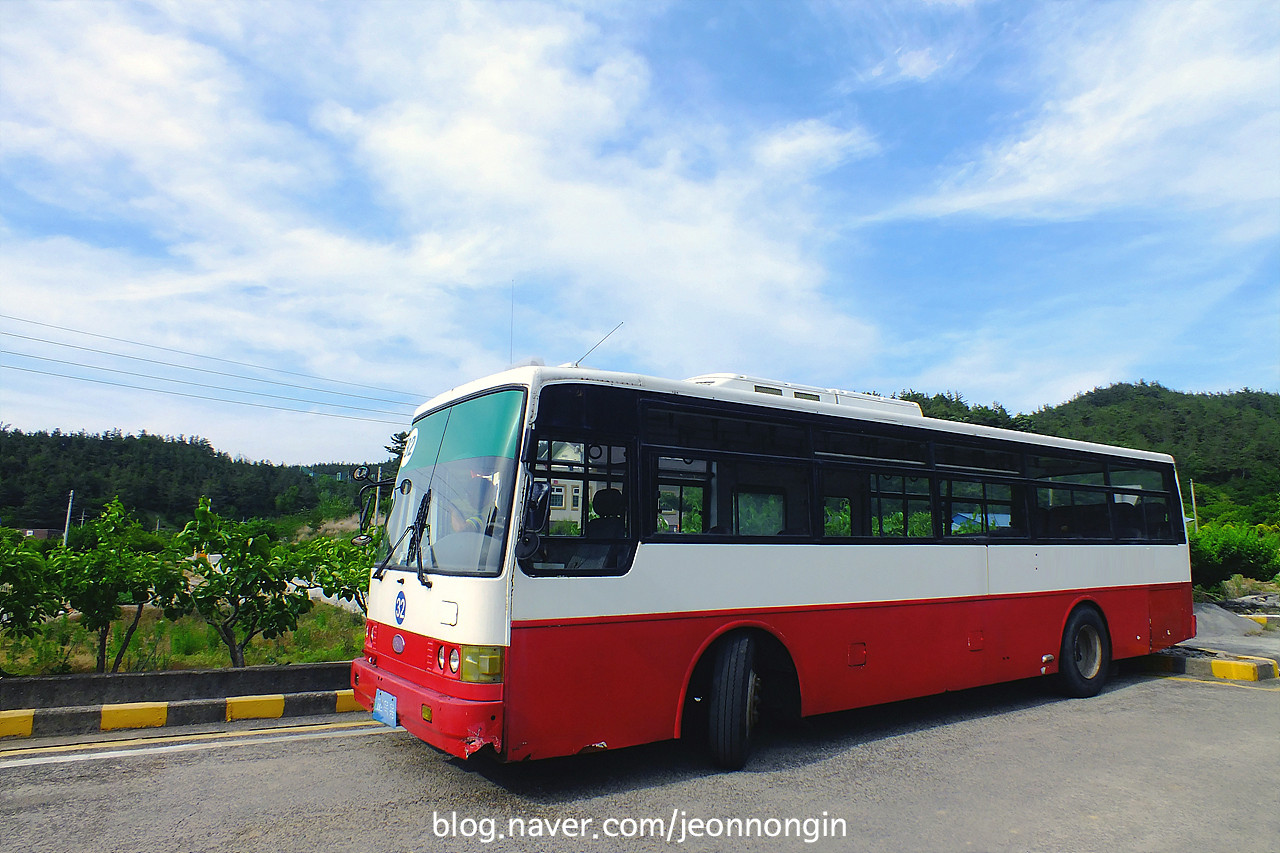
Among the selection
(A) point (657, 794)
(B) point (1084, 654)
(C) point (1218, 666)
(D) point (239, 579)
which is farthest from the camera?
(C) point (1218, 666)

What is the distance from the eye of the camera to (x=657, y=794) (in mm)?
4828

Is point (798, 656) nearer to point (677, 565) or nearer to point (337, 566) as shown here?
point (677, 565)

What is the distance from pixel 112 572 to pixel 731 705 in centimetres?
577

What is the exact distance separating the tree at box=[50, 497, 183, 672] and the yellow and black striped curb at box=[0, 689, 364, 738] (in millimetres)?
1012

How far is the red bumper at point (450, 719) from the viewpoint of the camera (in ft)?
14.5

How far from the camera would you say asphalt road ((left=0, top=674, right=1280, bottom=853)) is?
4125 mm

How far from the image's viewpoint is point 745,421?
5906 millimetres

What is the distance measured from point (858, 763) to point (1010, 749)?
4.58 ft

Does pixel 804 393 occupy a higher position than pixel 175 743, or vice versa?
pixel 804 393

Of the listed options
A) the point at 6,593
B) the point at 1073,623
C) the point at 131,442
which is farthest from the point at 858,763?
the point at 131,442

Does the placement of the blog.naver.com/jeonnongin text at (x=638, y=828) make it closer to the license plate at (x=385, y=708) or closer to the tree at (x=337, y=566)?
the license plate at (x=385, y=708)

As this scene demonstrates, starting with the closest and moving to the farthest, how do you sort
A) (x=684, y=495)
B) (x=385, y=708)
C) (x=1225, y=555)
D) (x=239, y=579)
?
(x=385, y=708) < (x=684, y=495) < (x=239, y=579) < (x=1225, y=555)

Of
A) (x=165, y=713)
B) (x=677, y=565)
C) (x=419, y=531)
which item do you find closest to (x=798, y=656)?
(x=677, y=565)

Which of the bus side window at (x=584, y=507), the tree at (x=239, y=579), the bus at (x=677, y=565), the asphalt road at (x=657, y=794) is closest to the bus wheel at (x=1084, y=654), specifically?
the bus at (x=677, y=565)
